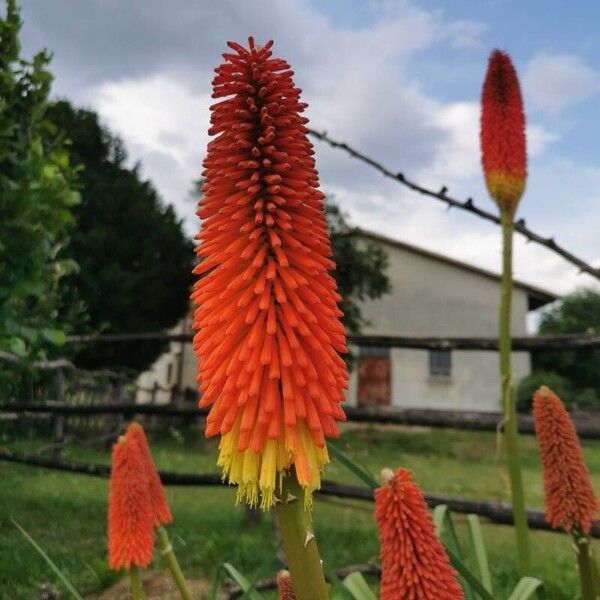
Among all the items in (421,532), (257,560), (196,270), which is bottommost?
(257,560)

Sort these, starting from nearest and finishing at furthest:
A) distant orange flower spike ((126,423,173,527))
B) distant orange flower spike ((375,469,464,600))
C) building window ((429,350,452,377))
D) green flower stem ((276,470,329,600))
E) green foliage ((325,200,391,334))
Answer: green flower stem ((276,470,329,600)) < distant orange flower spike ((375,469,464,600)) < distant orange flower spike ((126,423,173,527)) < green foliage ((325,200,391,334)) < building window ((429,350,452,377))

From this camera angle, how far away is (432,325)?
23.9 meters

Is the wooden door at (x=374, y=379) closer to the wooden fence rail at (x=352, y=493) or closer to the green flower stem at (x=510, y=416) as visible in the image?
the wooden fence rail at (x=352, y=493)

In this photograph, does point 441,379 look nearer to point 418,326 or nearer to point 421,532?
point 418,326

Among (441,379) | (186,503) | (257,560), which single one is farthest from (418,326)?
(257,560)

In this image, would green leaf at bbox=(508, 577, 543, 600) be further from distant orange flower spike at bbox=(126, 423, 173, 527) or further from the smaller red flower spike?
distant orange flower spike at bbox=(126, 423, 173, 527)

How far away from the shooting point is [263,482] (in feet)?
3.24

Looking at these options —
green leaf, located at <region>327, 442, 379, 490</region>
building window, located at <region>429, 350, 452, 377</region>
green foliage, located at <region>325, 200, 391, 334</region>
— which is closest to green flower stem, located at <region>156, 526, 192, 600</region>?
green leaf, located at <region>327, 442, 379, 490</region>

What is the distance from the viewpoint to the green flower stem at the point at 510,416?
204 cm

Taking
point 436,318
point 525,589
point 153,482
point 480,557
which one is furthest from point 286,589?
point 436,318

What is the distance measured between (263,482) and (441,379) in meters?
23.3

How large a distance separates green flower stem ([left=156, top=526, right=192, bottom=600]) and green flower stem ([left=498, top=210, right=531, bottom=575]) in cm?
97

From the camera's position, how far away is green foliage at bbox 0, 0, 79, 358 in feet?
13.4

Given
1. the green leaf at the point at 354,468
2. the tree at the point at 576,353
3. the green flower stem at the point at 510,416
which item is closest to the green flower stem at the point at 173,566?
the green leaf at the point at 354,468
